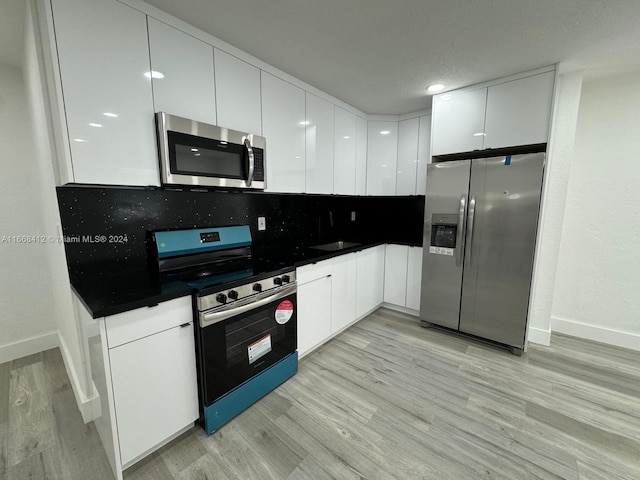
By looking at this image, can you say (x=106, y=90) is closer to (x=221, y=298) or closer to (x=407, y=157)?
(x=221, y=298)

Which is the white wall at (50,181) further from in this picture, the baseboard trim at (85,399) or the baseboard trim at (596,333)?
the baseboard trim at (596,333)

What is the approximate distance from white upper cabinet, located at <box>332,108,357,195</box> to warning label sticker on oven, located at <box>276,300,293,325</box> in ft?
4.83

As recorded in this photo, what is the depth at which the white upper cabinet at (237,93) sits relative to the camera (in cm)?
182

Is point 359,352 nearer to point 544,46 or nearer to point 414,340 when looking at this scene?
point 414,340

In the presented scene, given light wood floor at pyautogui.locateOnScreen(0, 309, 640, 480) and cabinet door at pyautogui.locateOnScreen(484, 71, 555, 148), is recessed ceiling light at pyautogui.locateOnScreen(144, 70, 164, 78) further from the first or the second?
cabinet door at pyautogui.locateOnScreen(484, 71, 555, 148)

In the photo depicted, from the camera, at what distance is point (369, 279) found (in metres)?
3.09

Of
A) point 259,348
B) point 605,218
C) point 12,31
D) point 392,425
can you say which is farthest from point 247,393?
point 605,218

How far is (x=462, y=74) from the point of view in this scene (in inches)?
90.6

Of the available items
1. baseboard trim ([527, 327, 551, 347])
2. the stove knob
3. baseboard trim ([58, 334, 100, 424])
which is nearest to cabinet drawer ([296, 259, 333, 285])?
the stove knob

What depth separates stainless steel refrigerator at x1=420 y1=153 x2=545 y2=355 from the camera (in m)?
2.32

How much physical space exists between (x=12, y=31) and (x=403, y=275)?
3905 millimetres

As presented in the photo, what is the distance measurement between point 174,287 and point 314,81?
2142mm

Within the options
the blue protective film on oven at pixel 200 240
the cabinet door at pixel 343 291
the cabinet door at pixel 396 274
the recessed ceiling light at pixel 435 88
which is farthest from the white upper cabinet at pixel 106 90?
the cabinet door at pixel 396 274

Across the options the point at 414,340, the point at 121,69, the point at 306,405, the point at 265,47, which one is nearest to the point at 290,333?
the point at 306,405
